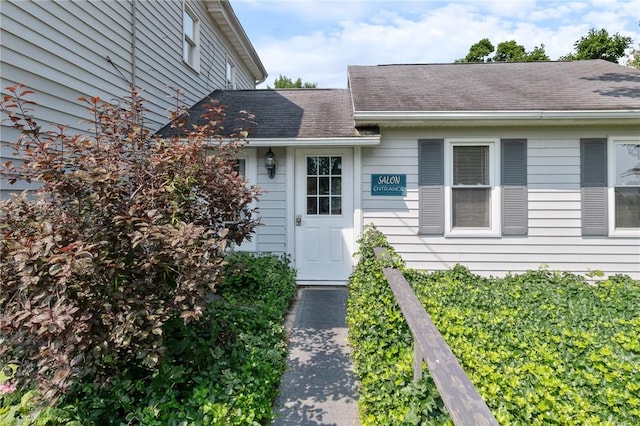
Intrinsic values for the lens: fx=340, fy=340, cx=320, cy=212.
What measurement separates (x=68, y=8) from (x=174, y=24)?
3.00 m

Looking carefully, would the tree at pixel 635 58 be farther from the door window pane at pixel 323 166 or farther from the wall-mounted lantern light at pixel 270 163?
the wall-mounted lantern light at pixel 270 163

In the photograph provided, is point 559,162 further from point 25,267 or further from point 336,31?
point 336,31

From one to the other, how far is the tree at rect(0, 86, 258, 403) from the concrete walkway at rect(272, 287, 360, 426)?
1093 millimetres

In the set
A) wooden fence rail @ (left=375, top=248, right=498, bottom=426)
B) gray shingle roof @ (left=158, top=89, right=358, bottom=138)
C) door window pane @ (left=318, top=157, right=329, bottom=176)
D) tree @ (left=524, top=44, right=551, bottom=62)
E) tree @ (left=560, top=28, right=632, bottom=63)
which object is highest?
tree @ (left=524, top=44, right=551, bottom=62)

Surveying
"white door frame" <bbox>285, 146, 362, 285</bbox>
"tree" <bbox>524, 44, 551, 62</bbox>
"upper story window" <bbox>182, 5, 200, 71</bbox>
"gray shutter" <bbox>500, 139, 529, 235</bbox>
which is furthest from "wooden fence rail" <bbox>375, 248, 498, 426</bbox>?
"tree" <bbox>524, 44, 551, 62</bbox>

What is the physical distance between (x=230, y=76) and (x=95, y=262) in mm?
9176

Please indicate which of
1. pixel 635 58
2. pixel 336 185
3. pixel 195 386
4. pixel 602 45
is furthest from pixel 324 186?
pixel 635 58

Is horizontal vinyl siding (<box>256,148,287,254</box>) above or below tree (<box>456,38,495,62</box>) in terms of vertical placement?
below

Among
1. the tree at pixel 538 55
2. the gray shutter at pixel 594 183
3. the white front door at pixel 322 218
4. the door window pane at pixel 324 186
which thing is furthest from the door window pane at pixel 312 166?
the tree at pixel 538 55

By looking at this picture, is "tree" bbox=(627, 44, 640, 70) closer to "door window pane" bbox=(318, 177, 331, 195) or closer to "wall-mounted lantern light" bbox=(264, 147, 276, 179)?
"door window pane" bbox=(318, 177, 331, 195)

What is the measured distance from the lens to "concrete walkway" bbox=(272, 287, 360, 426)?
93.6 inches

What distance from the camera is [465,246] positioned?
5.39m

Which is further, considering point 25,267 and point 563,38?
point 563,38

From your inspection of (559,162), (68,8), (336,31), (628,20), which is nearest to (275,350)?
(68,8)
